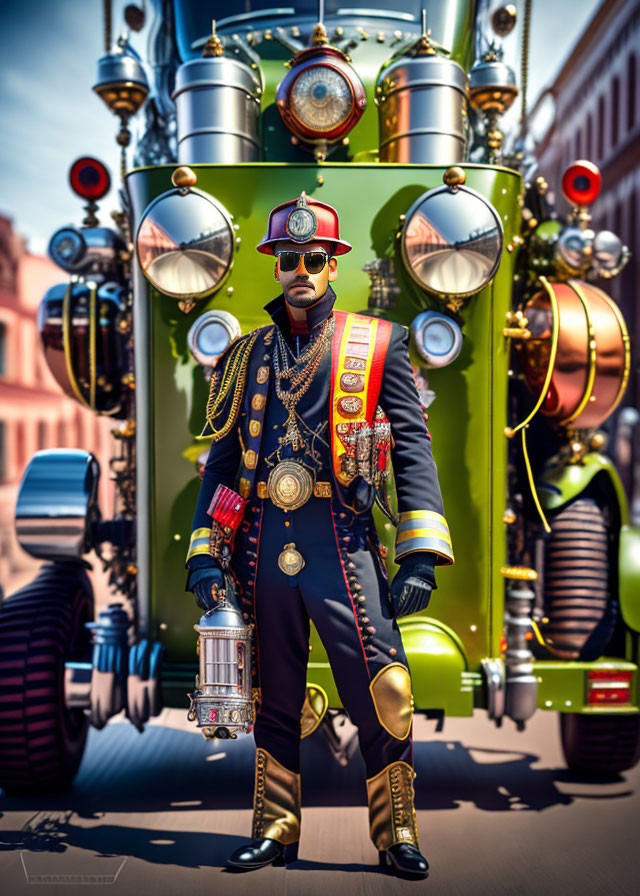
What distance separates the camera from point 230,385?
10.4 feet

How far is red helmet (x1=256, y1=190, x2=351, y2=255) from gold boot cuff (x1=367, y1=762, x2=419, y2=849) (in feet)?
5.28

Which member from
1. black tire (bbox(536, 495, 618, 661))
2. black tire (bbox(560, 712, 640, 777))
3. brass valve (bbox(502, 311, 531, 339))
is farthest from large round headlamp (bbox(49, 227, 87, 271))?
black tire (bbox(560, 712, 640, 777))

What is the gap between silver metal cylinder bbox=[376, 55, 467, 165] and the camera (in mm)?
3676

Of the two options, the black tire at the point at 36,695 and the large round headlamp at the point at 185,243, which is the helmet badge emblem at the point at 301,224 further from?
the black tire at the point at 36,695

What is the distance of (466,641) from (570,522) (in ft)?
2.37

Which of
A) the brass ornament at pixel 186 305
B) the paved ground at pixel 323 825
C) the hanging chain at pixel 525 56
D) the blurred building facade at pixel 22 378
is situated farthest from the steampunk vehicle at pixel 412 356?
the blurred building facade at pixel 22 378

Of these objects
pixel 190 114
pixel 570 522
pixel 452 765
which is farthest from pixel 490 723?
pixel 190 114

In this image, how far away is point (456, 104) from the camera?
374 centimetres

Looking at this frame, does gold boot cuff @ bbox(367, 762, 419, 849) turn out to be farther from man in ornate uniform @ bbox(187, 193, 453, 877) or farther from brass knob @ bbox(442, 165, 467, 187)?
brass knob @ bbox(442, 165, 467, 187)

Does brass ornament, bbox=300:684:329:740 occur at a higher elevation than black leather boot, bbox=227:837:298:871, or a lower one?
higher

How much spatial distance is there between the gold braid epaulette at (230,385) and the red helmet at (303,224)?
336 millimetres

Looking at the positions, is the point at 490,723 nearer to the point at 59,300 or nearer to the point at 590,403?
the point at 590,403

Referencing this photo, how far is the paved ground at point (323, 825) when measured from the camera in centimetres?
308

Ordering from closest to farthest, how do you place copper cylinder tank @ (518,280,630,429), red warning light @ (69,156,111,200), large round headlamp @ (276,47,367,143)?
large round headlamp @ (276,47,367,143), copper cylinder tank @ (518,280,630,429), red warning light @ (69,156,111,200)
